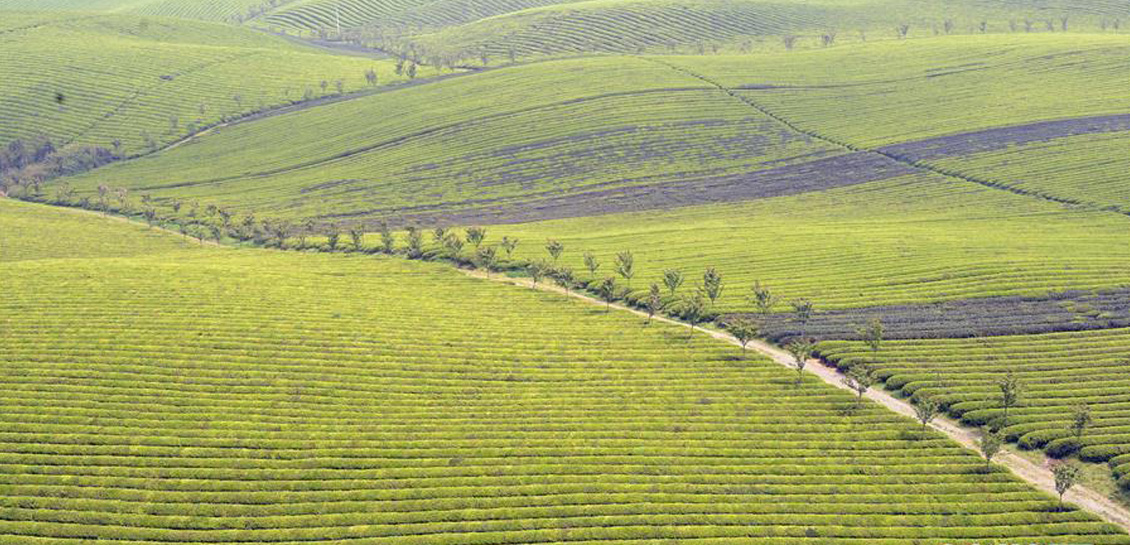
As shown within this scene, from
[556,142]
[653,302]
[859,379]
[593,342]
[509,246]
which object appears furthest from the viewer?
[556,142]

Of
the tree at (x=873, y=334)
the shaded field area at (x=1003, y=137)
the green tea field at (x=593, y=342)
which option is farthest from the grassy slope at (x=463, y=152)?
the tree at (x=873, y=334)

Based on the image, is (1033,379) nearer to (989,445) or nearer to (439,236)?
(989,445)

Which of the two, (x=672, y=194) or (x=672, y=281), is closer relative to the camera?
(x=672, y=281)

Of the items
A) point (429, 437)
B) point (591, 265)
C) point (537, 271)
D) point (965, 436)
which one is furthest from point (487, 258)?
point (965, 436)

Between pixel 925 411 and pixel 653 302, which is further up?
pixel 653 302

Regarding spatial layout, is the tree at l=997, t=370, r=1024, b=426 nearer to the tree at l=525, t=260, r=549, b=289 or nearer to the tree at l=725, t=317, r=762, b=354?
the tree at l=725, t=317, r=762, b=354

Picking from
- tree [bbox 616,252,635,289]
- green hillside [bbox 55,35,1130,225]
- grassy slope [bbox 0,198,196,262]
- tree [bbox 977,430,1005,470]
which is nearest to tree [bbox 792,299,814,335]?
tree [bbox 616,252,635,289]

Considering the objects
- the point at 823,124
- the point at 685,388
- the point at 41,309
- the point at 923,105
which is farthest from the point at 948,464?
the point at 923,105
